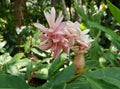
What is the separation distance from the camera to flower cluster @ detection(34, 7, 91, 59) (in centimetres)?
147

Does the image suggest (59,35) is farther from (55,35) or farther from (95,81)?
(95,81)

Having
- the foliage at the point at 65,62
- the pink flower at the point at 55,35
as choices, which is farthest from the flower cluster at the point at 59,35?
the foliage at the point at 65,62

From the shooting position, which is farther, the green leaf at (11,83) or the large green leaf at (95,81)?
the green leaf at (11,83)

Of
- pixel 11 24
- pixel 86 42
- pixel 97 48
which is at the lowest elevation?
pixel 11 24

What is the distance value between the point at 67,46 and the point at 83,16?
463 mm

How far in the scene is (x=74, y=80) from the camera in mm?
1585

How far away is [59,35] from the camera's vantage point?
146cm

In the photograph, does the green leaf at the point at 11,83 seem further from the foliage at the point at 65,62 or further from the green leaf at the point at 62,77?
the green leaf at the point at 62,77

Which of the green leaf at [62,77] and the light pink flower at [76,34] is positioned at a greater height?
the light pink flower at [76,34]

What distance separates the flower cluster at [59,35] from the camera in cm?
147

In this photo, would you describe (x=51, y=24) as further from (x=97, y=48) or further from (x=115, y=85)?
(x=97, y=48)

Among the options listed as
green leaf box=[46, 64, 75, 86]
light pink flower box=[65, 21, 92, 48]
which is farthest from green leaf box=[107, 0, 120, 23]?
green leaf box=[46, 64, 75, 86]

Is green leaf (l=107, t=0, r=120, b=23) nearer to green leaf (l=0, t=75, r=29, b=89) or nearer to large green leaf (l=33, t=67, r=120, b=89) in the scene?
large green leaf (l=33, t=67, r=120, b=89)

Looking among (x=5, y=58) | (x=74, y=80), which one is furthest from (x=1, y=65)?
(x=74, y=80)
